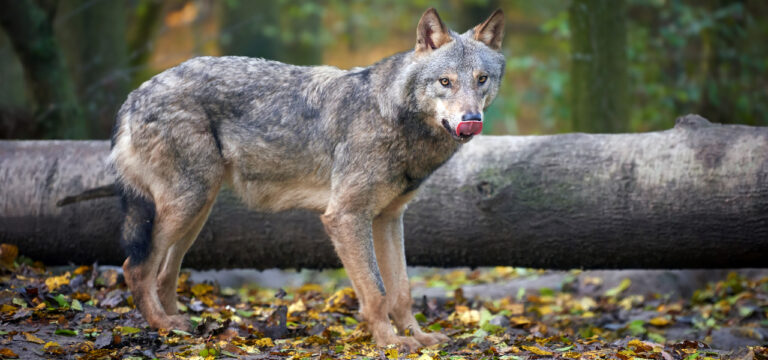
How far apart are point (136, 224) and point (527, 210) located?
3.17 meters

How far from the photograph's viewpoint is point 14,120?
961 centimetres

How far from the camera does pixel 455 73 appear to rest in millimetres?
4746

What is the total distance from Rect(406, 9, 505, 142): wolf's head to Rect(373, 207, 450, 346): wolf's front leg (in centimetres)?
91

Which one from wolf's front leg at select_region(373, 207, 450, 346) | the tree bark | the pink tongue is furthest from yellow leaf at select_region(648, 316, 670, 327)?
the pink tongue

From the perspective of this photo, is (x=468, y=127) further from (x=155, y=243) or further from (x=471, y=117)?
(x=155, y=243)

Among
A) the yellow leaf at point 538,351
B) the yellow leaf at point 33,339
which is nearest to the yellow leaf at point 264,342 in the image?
the yellow leaf at point 33,339

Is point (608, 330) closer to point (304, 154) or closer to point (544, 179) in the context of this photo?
point (544, 179)

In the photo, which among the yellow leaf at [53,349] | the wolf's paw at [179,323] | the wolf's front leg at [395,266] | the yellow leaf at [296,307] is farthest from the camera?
the yellow leaf at [296,307]

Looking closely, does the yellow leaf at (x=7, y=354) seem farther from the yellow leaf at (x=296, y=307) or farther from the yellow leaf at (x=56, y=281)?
the yellow leaf at (x=296, y=307)

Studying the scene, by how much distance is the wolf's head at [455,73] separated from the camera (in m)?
4.60

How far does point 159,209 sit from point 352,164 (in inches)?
58.2

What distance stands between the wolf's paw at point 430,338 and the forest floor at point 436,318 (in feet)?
0.32

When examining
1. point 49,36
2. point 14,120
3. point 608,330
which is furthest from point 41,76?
point 608,330

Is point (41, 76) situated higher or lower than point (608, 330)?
higher
